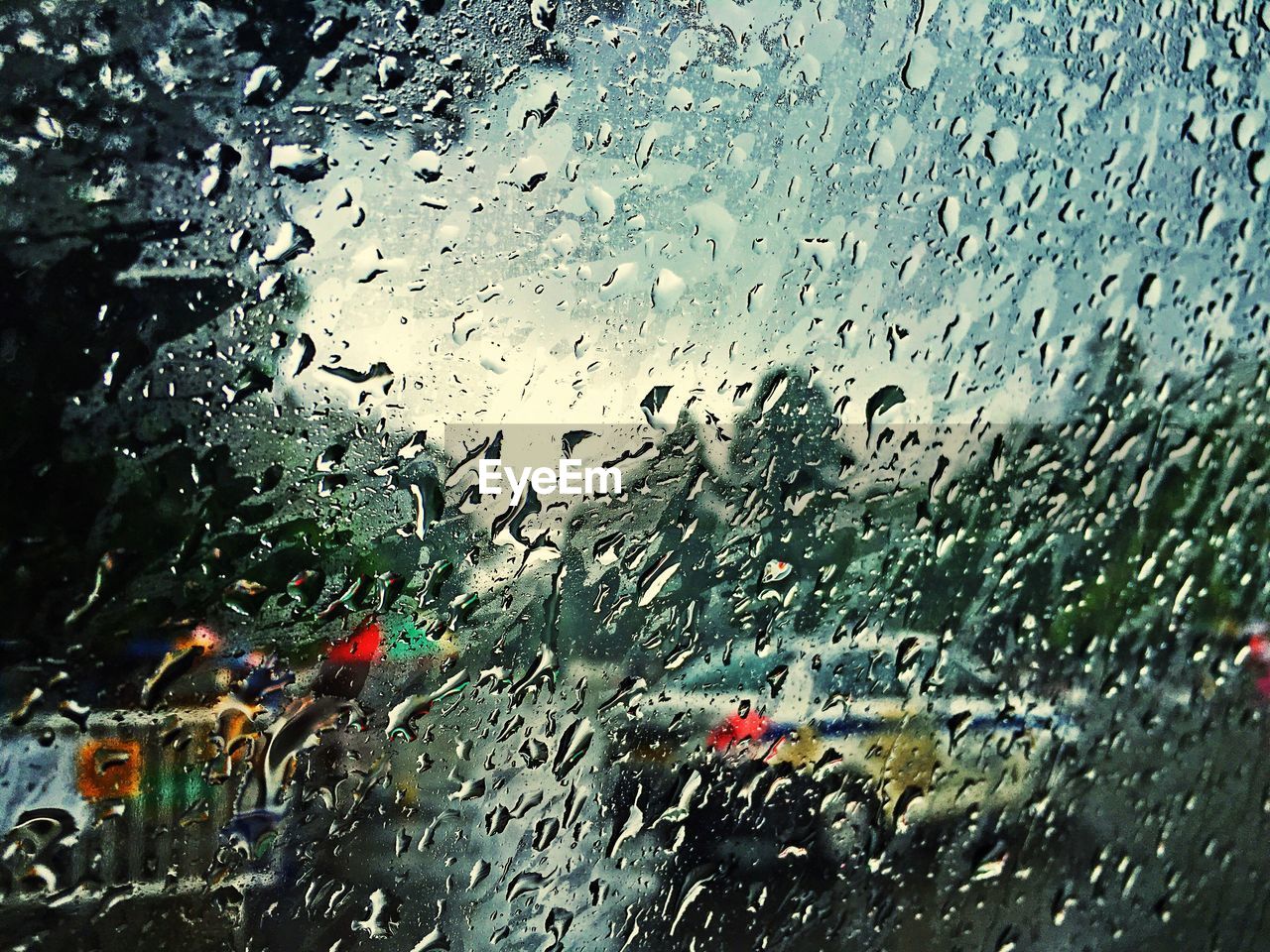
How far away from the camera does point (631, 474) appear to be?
→ 1.12 m

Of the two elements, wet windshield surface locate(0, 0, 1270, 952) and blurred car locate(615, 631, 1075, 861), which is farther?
blurred car locate(615, 631, 1075, 861)

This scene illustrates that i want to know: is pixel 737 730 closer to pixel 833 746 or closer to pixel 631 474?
pixel 833 746

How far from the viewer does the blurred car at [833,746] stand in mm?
1158

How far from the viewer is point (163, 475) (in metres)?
0.91

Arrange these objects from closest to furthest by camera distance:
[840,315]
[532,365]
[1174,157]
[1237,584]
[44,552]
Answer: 1. [44,552]
2. [532,365]
3. [840,315]
4. [1174,157]
5. [1237,584]

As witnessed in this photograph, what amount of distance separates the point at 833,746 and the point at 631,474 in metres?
0.45

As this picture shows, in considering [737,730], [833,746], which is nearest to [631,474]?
[737,730]

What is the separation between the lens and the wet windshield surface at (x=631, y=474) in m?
0.89

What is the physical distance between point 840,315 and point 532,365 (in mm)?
405

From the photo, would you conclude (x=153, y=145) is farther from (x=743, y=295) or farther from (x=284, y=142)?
(x=743, y=295)

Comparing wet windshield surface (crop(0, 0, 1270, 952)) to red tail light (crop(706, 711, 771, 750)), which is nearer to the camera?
wet windshield surface (crop(0, 0, 1270, 952))

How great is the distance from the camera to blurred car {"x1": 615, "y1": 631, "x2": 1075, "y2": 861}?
1.16m

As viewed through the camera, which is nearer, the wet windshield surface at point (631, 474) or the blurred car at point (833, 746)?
the wet windshield surface at point (631, 474)

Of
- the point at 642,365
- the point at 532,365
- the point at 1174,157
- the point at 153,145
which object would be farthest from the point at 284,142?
the point at 1174,157
